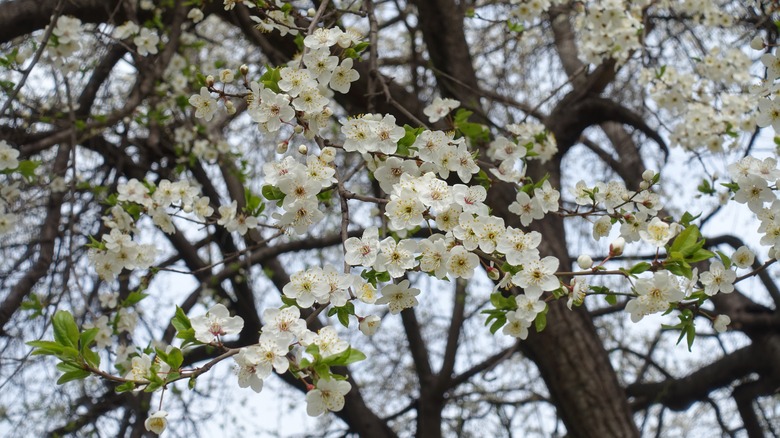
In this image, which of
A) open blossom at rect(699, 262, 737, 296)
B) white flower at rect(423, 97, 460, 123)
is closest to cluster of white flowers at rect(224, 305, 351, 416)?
open blossom at rect(699, 262, 737, 296)

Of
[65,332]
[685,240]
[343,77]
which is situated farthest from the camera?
[343,77]

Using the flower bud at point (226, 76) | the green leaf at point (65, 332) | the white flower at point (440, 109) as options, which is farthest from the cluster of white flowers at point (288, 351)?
the white flower at point (440, 109)

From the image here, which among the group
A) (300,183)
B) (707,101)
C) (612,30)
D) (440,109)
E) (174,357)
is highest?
(612,30)

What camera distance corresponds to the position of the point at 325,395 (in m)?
1.22

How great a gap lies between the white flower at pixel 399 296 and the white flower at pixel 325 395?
25cm

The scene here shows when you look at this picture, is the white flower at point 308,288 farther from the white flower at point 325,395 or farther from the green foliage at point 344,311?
the white flower at point 325,395

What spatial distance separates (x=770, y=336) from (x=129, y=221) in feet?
10.1

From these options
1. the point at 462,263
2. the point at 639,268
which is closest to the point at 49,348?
the point at 462,263

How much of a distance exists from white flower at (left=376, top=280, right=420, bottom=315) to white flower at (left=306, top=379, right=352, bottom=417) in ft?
0.82

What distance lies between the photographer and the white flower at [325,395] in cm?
120

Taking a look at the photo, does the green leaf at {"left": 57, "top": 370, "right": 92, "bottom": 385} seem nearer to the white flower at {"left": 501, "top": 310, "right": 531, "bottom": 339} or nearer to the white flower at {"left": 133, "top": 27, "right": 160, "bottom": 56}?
the white flower at {"left": 501, "top": 310, "right": 531, "bottom": 339}

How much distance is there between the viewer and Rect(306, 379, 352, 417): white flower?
1200 millimetres

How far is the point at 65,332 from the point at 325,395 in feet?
1.64

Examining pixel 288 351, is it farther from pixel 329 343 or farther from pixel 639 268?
pixel 639 268
